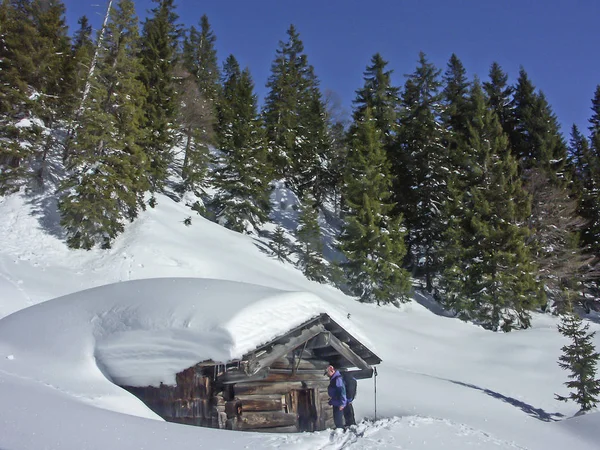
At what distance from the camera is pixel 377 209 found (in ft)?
90.2

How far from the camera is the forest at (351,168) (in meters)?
21.6

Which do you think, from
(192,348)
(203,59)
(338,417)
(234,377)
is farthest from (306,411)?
(203,59)

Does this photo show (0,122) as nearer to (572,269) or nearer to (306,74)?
(572,269)

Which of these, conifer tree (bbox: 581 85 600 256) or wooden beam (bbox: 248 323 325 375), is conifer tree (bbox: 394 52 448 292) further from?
wooden beam (bbox: 248 323 325 375)

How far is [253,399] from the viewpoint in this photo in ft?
28.2

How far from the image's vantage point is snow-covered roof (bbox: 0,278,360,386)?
7.18 metres

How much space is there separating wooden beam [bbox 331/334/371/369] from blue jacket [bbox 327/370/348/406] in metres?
0.90

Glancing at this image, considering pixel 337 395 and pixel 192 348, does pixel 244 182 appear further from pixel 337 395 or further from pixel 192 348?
pixel 192 348

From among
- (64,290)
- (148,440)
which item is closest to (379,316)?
(64,290)

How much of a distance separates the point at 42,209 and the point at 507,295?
23.9m

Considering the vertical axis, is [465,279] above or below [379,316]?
above

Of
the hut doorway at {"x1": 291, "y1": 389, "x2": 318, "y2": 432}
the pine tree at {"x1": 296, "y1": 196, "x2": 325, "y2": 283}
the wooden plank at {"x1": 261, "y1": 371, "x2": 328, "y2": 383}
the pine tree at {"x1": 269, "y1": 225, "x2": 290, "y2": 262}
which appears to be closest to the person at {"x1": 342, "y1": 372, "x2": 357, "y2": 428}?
the wooden plank at {"x1": 261, "y1": 371, "x2": 328, "y2": 383}

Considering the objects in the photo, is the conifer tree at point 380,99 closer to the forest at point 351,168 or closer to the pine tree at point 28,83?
the forest at point 351,168

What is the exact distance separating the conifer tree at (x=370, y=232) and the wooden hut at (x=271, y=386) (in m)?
15.1
